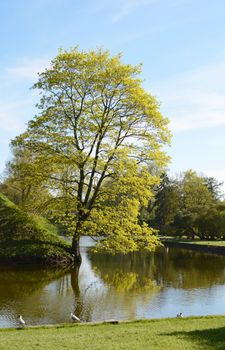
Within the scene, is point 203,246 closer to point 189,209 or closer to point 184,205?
point 189,209

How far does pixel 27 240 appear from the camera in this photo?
29188mm

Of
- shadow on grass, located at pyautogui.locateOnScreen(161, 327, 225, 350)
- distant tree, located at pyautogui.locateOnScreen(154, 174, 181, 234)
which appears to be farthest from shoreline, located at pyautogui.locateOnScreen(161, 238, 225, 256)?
shadow on grass, located at pyautogui.locateOnScreen(161, 327, 225, 350)

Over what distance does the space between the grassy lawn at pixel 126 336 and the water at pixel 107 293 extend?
2272mm

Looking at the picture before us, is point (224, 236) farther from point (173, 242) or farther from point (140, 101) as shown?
point (140, 101)

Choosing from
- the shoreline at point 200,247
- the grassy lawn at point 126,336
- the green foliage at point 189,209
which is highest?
the green foliage at point 189,209

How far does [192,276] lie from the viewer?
84.7ft

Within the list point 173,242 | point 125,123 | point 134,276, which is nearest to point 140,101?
point 125,123

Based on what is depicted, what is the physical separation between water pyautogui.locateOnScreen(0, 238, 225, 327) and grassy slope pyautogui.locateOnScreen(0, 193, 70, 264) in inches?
62.1

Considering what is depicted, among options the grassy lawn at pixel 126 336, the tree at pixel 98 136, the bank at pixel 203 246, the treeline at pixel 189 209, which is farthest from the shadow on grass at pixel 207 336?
the treeline at pixel 189 209

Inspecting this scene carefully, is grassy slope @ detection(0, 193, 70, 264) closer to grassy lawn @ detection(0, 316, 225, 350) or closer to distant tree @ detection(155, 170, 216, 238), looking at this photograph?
grassy lawn @ detection(0, 316, 225, 350)

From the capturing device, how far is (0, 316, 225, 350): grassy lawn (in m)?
9.67

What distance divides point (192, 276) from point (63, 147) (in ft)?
38.8

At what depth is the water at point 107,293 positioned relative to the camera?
51.1 ft

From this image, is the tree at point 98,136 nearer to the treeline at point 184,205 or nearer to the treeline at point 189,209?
the treeline at point 184,205
